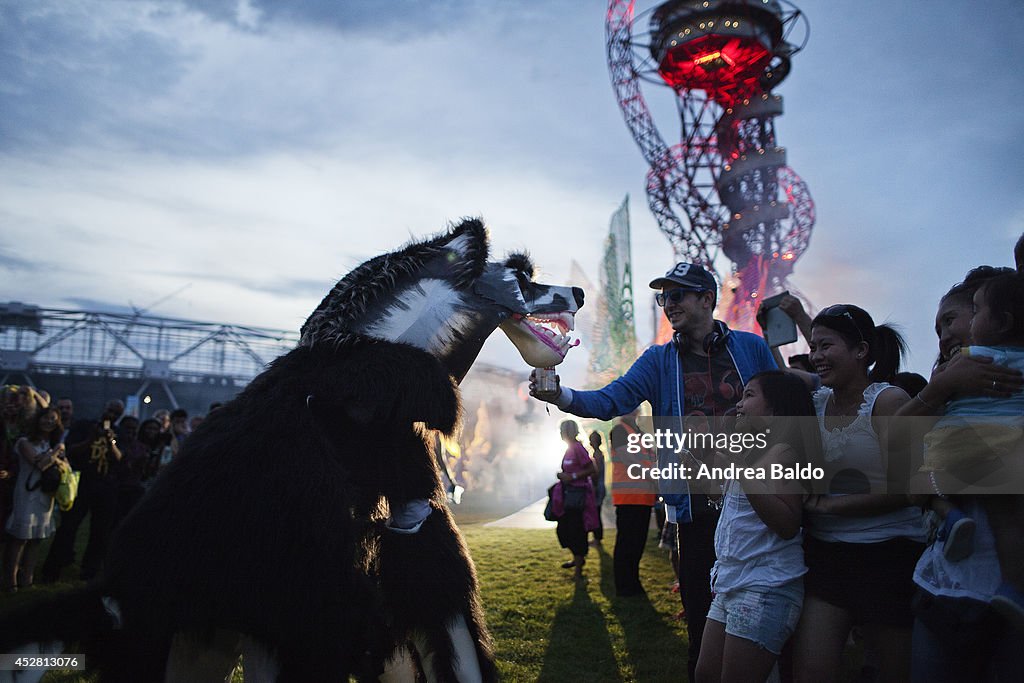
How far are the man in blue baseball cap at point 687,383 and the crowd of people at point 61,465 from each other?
14.6ft

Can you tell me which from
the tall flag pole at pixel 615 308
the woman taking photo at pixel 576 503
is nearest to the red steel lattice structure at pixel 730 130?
the tall flag pole at pixel 615 308

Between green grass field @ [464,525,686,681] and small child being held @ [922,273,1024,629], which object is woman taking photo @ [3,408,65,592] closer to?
green grass field @ [464,525,686,681]

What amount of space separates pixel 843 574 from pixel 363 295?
2.04 meters

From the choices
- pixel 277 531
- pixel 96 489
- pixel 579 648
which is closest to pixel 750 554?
pixel 277 531

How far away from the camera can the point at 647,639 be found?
5.64m

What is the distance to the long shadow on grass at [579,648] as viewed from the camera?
478 cm

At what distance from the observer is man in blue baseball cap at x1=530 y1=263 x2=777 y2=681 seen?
327cm

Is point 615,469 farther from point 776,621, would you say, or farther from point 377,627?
point 377,627

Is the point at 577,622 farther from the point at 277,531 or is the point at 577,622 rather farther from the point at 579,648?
the point at 277,531

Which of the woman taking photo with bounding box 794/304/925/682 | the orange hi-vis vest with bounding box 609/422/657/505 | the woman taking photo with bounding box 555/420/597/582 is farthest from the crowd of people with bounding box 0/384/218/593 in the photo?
the woman taking photo with bounding box 794/304/925/682

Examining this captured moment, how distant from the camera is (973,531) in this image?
2057mm

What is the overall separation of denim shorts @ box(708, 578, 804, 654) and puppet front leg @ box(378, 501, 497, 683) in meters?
0.94

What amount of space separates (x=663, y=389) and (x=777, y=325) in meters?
0.84

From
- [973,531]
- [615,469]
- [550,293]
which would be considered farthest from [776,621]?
[615,469]
